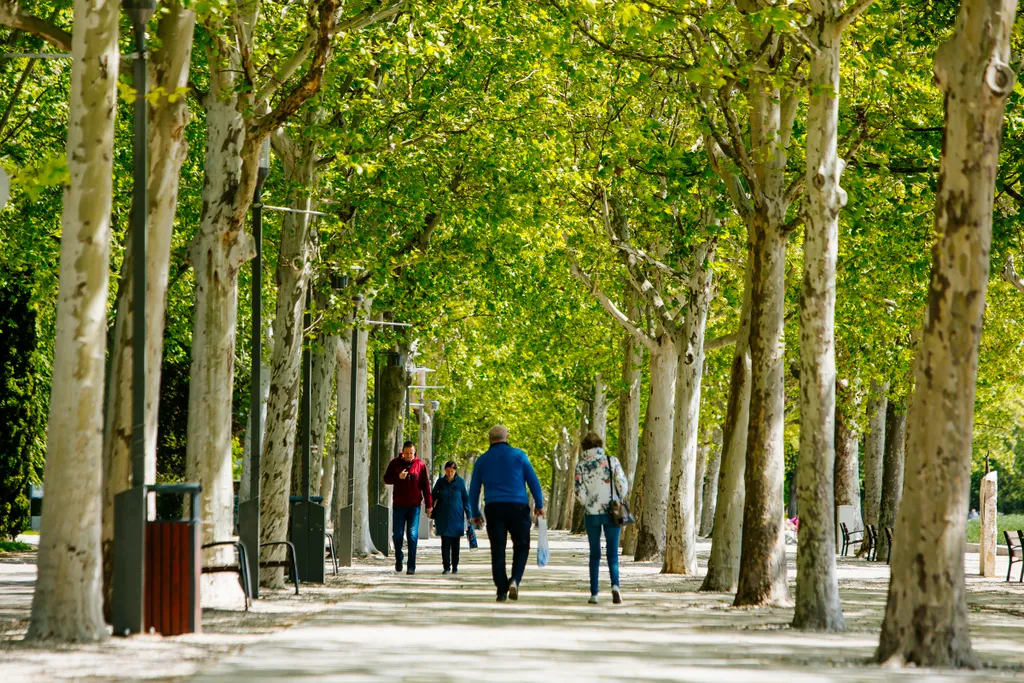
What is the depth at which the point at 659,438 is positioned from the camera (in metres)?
26.5

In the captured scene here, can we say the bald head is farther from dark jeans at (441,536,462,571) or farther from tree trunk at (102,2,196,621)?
dark jeans at (441,536,462,571)

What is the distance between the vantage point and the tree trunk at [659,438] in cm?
2659

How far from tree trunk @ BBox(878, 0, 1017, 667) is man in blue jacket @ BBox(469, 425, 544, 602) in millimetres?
6928

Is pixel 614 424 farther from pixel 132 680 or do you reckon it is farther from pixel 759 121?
pixel 132 680

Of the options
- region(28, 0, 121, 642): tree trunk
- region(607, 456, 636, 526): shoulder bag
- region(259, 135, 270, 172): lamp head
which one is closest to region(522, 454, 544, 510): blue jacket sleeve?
region(607, 456, 636, 526): shoulder bag

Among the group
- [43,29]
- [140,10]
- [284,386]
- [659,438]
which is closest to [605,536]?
[284,386]

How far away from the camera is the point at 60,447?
37.1ft

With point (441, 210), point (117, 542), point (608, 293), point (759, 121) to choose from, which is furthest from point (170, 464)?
point (117, 542)

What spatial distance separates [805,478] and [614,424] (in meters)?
52.6

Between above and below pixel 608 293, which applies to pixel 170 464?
below

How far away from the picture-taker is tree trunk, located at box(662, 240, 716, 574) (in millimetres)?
23953

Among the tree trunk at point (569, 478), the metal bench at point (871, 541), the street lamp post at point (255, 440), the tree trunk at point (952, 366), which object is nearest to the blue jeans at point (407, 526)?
the street lamp post at point (255, 440)

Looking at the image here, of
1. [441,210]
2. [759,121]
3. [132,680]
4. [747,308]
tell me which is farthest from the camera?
[441,210]

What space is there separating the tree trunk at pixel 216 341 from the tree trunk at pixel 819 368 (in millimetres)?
5548
